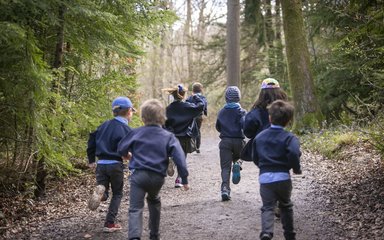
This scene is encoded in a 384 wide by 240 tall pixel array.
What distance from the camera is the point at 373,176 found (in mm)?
8797

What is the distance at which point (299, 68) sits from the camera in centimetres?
1553

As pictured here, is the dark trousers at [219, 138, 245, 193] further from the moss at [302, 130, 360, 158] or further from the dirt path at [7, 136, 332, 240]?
the moss at [302, 130, 360, 158]

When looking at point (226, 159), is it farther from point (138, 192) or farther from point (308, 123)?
point (308, 123)

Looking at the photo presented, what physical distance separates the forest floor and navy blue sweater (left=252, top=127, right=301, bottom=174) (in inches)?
49.2

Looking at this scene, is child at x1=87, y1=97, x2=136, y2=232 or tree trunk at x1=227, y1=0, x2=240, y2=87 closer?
child at x1=87, y1=97, x2=136, y2=232

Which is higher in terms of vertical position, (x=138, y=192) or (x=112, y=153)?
(x=112, y=153)

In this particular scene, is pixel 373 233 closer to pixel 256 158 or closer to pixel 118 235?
pixel 256 158

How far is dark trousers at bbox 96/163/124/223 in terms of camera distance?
6902 millimetres

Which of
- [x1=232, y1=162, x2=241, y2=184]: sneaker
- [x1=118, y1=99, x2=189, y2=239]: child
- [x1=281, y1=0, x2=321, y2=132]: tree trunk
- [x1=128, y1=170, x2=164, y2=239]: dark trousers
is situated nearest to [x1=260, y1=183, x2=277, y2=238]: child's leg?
[x1=118, y1=99, x2=189, y2=239]: child

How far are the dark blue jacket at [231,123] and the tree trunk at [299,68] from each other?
764 centimetres

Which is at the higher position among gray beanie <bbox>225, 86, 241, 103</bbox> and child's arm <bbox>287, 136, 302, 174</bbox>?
gray beanie <bbox>225, 86, 241, 103</bbox>

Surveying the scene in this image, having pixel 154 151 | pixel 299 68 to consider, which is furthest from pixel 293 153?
pixel 299 68

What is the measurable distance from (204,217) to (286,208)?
2.01 meters

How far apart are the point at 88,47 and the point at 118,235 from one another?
13.8 feet
